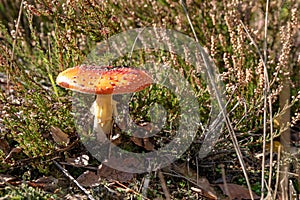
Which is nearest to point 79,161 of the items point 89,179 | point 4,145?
point 89,179

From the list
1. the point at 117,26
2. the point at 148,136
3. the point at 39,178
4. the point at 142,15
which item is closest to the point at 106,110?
the point at 148,136

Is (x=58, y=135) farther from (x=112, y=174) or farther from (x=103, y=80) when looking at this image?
(x=103, y=80)

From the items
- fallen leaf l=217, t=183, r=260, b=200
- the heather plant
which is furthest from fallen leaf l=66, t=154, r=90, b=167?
fallen leaf l=217, t=183, r=260, b=200

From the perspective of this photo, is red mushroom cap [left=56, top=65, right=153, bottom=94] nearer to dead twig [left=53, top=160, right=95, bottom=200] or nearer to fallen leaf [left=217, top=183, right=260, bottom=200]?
dead twig [left=53, top=160, right=95, bottom=200]

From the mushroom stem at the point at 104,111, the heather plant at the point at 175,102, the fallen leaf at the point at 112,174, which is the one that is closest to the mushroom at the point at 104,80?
the mushroom stem at the point at 104,111

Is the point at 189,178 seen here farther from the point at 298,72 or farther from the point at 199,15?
the point at 199,15
